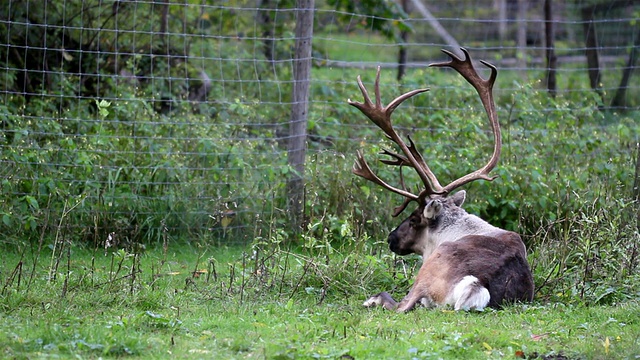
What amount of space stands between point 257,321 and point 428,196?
216cm

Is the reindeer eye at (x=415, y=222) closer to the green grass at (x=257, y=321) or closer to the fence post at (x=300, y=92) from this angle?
the green grass at (x=257, y=321)

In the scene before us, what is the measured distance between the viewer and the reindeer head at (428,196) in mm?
7199

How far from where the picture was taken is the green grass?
498 cm

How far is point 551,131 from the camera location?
9758 millimetres

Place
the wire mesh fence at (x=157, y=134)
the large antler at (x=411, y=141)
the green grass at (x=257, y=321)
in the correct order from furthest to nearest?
the wire mesh fence at (x=157, y=134) → the large antler at (x=411, y=141) → the green grass at (x=257, y=321)

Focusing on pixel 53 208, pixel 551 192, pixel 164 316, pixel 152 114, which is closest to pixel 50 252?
pixel 53 208

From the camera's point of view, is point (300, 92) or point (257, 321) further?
point (300, 92)

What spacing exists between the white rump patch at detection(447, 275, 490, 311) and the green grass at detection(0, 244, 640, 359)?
0.09 m

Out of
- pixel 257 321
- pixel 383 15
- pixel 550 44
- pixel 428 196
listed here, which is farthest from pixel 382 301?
pixel 550 44

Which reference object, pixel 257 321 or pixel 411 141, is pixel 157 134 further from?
pixel 257 321

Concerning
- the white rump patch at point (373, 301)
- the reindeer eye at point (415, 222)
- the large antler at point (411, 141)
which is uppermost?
the large antler at point (411, 141)

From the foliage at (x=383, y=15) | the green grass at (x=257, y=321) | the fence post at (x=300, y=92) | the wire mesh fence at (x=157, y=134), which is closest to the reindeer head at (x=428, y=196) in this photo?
the green grass at (x=257, y=321)

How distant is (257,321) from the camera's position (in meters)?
5.79

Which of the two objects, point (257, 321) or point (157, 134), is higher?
point (157, 134)
